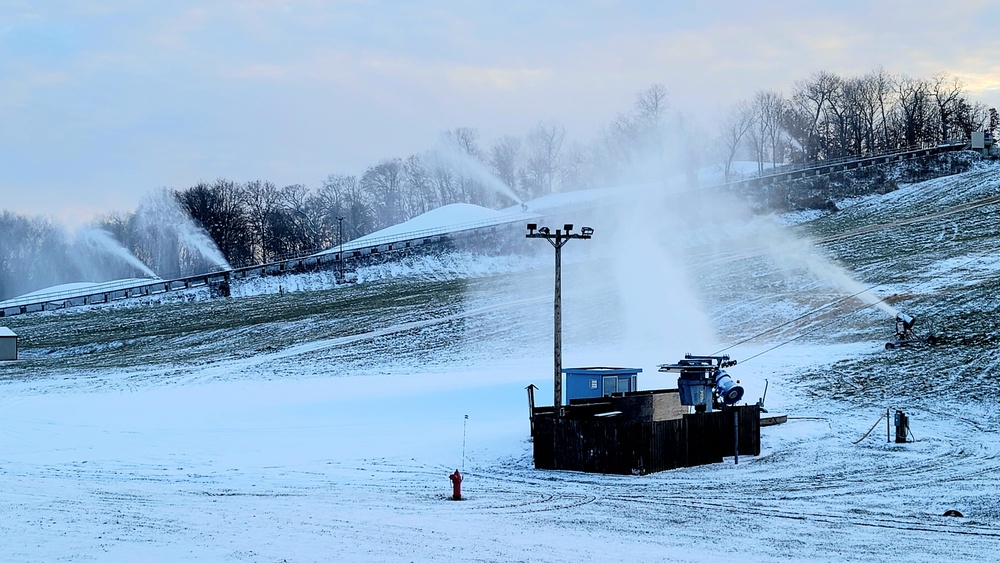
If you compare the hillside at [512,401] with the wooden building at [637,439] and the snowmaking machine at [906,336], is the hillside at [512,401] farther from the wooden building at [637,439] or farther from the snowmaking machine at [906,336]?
the snowmaking machine at [906,336]

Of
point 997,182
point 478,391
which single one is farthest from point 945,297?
point 997,182

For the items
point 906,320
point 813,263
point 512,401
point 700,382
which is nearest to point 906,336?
point 906,320

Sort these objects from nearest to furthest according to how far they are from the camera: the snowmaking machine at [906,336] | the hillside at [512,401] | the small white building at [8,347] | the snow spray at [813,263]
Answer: the hillside at [512,401], the snowmaking machine at [906,336], the snow spray at [813,263], the small white building at [8,347]

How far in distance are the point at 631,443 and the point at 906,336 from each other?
30.7 meters

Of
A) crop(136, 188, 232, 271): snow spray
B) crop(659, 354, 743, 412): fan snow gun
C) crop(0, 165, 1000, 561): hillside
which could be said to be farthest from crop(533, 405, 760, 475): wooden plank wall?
crop(136, 188, 232, 271): snow spray

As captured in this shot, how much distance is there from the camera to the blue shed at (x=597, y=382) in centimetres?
4144

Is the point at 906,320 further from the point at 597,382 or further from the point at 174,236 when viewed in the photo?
the point at 174,236

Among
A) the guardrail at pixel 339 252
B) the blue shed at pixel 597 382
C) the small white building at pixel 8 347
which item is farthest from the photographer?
the guardrail at pixel 339 252

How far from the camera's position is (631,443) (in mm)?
30953

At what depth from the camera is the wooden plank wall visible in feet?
102

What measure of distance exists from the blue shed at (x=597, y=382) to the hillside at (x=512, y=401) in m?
2.88

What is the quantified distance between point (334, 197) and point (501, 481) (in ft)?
547

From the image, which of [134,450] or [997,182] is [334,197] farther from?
[134,450]

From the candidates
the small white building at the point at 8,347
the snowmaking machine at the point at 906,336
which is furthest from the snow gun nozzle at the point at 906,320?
the small white building at the point at 8,347
